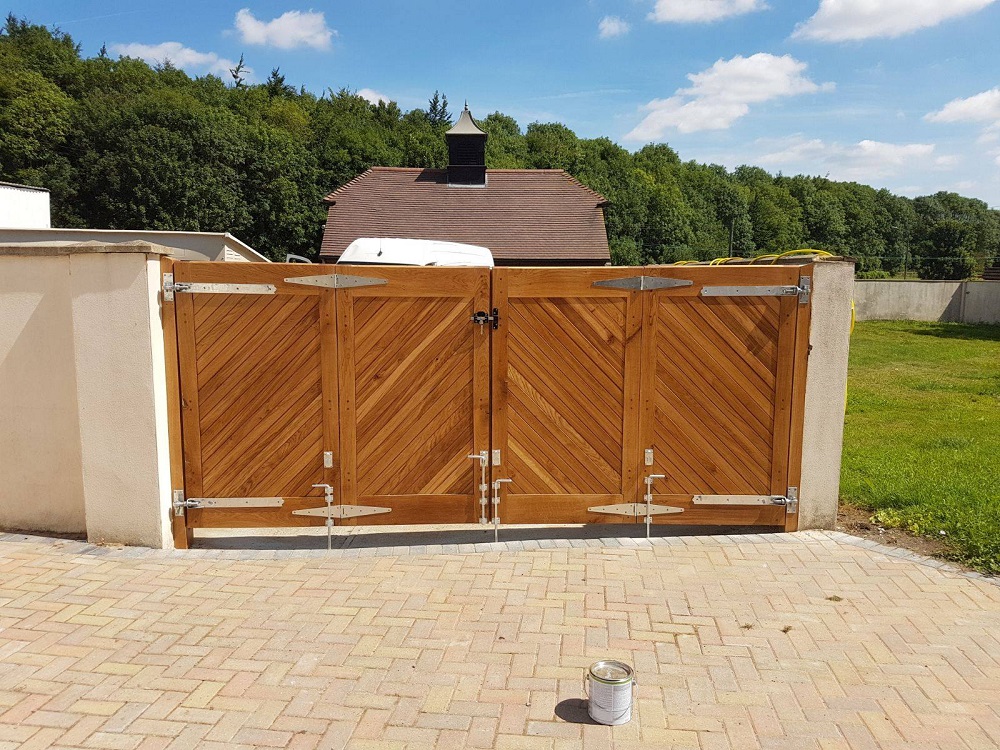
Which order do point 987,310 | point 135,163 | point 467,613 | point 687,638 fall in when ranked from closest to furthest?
point 687,638 → point 467,613 → point 987,310 → point 135,163

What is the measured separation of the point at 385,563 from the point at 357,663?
149 centimetres

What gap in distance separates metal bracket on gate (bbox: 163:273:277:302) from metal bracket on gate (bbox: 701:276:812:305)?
3481mm

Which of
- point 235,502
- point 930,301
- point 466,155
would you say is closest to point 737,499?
point 235,502

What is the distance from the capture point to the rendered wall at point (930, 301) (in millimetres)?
31406

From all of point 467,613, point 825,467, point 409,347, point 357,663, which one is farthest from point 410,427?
point 825,467

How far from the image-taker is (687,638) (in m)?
4.09

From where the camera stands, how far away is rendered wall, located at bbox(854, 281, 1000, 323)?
3141cm

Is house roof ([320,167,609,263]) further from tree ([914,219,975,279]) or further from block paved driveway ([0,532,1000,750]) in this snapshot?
tree ([914,219,975,279])

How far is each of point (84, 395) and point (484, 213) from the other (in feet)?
106

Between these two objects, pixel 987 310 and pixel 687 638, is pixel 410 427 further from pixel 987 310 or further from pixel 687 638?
pixel 987 310

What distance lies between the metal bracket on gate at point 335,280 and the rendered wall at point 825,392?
11.8ft

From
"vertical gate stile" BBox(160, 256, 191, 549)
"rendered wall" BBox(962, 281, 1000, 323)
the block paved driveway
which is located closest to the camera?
the block paved driveway

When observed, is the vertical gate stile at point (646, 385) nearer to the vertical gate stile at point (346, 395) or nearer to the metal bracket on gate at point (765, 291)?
the metal bracket on gate at point (765, 291)

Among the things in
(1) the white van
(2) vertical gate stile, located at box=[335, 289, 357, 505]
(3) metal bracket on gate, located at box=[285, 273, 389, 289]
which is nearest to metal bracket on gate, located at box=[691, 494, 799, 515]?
(2) vertical gate stile, located at box=[335, 289, 357, 505]
